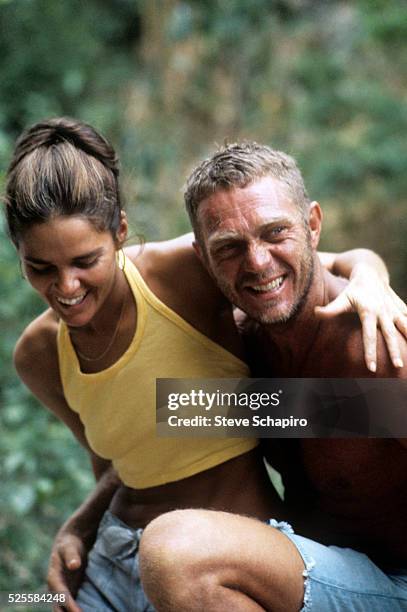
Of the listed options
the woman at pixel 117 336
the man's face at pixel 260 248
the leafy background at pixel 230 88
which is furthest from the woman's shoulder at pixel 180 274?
the leafy background at pixel 230 88

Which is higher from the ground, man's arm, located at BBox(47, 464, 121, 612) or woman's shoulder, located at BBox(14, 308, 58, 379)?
woman's shoulder, located at BBox(14, 308, 58, 379)

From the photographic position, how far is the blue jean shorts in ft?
4.04

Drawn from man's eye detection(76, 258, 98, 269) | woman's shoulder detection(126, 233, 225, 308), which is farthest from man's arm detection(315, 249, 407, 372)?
man's eye detection(76, 258, 98, 269)

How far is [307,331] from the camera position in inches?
45.4

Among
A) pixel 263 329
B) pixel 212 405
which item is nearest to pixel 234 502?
pixel 212 405

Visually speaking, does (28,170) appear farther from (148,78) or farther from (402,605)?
(148,78)

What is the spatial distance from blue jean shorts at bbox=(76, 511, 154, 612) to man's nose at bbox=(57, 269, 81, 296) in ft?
1.35

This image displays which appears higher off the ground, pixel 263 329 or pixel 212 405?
pixel 263 329

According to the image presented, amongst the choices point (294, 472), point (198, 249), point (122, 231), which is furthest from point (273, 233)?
point (294, 472)

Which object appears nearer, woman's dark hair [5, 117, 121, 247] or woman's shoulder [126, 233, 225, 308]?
woman's dark hair [5, 117, 121, 247]

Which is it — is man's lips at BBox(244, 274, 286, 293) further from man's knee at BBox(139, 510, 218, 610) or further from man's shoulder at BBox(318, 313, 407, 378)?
man's knee at BBox(139, 510, 218, 610)

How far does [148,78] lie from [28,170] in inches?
107

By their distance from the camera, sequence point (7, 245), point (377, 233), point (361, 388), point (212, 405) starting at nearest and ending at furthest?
point (361, 388), point (212, 405), point (7, 245), point (377, 233)

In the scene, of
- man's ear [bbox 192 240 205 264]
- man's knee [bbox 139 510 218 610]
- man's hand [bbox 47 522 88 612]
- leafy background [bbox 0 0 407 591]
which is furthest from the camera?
leafy background [bbox 0 0 407 591]
